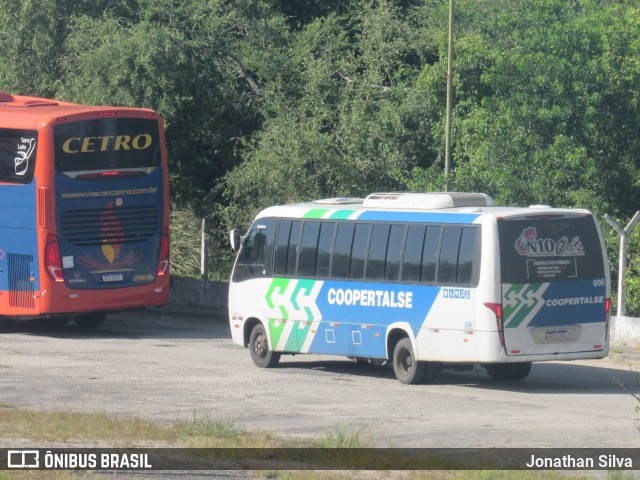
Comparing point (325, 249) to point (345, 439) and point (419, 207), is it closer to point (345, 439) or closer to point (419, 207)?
point (419, 207)

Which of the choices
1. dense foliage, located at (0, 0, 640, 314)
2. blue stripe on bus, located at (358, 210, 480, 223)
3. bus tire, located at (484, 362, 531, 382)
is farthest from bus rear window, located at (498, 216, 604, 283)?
dense foliage, located at (0, 0, 640, 314)

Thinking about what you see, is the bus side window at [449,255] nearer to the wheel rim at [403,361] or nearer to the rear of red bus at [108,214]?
the wheel rim at [403,361]

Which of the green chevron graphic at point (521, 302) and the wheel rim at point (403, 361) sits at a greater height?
the green chevron graphic at point (521, 302)

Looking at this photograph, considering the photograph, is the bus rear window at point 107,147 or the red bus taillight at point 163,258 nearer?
the bus rear window at point 107,147

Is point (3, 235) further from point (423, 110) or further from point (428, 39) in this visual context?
point (428, 39)

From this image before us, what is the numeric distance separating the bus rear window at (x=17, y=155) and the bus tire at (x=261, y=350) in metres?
5.55

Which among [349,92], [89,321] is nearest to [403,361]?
[89,321]

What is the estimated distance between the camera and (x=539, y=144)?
86.4 ft

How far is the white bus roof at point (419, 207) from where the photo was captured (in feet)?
55.3

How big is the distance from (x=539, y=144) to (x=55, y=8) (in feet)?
44.8

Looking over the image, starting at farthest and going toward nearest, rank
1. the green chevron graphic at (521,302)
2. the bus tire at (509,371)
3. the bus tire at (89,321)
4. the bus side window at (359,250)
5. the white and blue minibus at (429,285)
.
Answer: the bus tire at (89,321) < the bus side window at (359,250) < the bus tire at (509,371) < the white and blue minibus at (429,285) < the green chevron graphic at (521,302)

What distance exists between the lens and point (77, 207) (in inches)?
896

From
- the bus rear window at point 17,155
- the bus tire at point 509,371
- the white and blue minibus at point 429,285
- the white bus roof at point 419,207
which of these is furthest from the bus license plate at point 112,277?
the bus tire at point 509,371

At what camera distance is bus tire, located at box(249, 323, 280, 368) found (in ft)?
63.4
